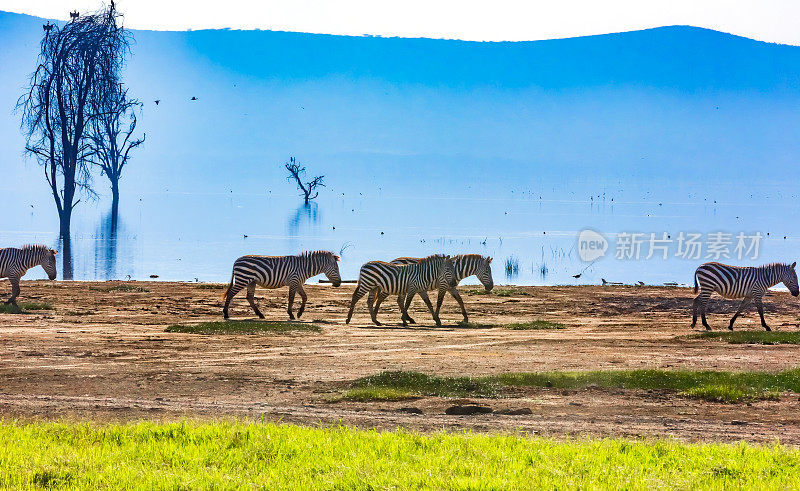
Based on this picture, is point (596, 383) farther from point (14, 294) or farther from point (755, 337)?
point (14, 294)

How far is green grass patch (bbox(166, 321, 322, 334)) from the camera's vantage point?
2017 centimetres

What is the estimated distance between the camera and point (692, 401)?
13.3m

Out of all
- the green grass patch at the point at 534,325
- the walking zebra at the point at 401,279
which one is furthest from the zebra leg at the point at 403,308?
the green grass patch at the point at 534,325

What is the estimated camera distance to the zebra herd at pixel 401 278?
23219mm

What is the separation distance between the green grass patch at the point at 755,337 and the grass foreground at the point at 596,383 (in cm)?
437

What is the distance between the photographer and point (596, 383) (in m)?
14.3

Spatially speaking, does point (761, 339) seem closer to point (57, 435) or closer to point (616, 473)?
point (616, 473)

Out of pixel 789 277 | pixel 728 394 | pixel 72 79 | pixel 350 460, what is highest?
pixel 72 79

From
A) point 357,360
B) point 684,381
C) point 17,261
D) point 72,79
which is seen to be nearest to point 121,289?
point 17,261

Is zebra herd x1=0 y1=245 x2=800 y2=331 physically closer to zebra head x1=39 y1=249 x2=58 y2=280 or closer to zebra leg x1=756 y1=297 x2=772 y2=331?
zebra leg x1=756 y1=297 x2=772 y2=331

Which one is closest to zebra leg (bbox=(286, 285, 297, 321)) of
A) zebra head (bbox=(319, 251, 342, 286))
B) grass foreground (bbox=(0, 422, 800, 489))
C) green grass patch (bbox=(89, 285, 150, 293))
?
zebra head (bbox=(319, 251, 342, 286))

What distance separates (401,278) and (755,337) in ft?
27.4

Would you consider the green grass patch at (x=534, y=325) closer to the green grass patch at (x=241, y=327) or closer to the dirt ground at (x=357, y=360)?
the dirt ground at (x=357, y=360)

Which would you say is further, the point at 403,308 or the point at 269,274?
the point at 269,274
